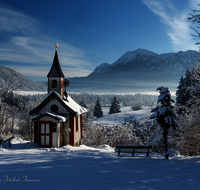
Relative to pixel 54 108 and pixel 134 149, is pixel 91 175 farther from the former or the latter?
pixel 54 108

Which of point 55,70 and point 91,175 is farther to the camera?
point 55,70

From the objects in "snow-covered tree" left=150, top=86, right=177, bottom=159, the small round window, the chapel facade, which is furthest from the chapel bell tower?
"snow-covered tree" left=150, top=86, right=177, bottom=159

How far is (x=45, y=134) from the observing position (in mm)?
15773

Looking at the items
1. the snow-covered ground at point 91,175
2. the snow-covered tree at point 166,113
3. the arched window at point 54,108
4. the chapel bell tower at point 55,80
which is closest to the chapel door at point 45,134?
the arched window at point 54,108

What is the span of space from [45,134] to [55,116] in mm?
2137

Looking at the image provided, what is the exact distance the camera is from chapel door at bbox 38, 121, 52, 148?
15703mm

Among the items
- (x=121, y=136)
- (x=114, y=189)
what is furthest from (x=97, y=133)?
(x=114, y=189)

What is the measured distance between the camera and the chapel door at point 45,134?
15703 millimetres

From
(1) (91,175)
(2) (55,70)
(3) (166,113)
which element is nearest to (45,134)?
(2) (55,70)

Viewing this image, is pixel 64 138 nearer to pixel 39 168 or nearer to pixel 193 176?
pixel 39 168

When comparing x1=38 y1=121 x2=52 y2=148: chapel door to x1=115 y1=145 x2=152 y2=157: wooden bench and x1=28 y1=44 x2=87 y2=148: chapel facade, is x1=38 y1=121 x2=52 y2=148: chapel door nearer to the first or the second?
x1=28 y1=44 x2=87 y2=148: chapel facade

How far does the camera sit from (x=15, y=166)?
9195 mm

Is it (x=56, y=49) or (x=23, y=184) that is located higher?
(x=56, y=49)

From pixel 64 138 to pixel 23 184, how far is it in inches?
393
